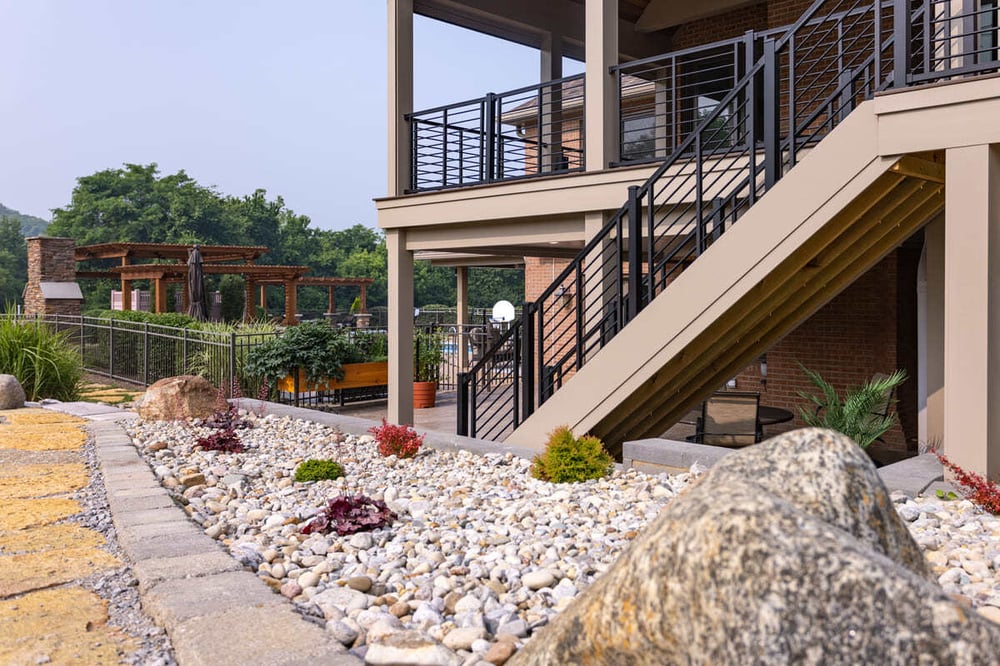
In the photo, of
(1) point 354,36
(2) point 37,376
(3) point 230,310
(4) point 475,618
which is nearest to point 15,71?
(1) point 354,36

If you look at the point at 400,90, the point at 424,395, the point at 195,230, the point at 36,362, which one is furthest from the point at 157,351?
the point at 195,230

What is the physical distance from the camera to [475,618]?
352cm

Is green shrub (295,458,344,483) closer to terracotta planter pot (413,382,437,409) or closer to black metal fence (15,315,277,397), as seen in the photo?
black metal fence (15,315,277,397)

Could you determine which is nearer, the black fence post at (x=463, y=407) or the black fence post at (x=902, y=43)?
the black fence post at (x=902, y=43)

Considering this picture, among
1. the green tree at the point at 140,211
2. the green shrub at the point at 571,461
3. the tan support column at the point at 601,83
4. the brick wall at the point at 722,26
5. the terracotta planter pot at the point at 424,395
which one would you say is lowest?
the terracotta planter pot at the point at 424,395

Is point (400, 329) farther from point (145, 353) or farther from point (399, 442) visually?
point (145, 353)

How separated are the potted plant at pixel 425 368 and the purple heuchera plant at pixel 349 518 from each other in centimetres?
940

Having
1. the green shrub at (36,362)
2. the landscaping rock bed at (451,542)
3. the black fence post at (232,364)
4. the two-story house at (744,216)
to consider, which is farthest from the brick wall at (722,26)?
the green shrub at (36,362)

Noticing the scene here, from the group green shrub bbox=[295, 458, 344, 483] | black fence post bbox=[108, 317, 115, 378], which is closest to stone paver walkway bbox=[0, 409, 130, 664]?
green shrub bbox=[295, 458, 344, 483]

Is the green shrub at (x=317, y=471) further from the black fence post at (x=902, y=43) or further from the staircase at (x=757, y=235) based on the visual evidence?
the black fence post at (x=902, y=43)

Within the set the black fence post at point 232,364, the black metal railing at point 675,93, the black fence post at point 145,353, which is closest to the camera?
the black metal railing at point 675,93

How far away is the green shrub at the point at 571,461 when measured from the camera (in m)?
6.39

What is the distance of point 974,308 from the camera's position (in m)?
5.29

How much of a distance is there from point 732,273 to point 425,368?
1026 cm
